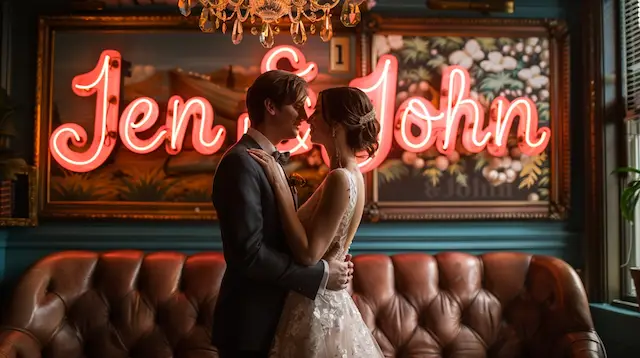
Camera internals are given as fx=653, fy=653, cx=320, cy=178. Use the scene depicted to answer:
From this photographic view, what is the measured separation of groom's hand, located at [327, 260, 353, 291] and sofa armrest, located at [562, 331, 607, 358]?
154 cm

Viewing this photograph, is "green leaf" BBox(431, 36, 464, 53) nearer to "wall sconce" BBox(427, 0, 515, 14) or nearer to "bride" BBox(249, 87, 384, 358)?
"wall sconce" BBox(427, 0, 515, 14)

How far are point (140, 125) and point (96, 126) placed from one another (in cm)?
26

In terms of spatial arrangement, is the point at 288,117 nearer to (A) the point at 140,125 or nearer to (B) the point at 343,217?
(B) the point at 343,217

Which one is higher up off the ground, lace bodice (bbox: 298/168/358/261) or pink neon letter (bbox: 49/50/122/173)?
pink neon letter (bbox: 49/50/122/173)

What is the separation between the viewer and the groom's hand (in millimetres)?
2236

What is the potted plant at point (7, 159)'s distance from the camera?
3.58m

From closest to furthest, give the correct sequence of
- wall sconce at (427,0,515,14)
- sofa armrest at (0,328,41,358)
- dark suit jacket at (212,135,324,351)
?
dark suit jacket at (212,135,324,351), sofa armrest at (0,328,41,358), wall sconce at (427,0,515,14)

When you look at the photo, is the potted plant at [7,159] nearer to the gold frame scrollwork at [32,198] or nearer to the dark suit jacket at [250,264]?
the gold frame scrollwork at [32,198]

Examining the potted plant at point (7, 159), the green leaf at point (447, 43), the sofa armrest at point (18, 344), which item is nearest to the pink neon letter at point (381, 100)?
the green leaf at point (447, 43)

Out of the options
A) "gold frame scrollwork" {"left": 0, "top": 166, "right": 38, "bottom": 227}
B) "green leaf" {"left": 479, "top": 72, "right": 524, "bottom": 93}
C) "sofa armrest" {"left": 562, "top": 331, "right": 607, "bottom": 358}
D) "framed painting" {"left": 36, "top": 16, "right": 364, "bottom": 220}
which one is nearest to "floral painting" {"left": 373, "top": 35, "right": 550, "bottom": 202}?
"green leaf" {"left": 479, "top": 72, "right": 524, "bottom": 93}

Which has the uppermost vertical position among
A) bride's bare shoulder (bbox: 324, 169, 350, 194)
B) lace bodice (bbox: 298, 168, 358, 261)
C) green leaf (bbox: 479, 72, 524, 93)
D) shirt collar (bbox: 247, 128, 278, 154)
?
green leaf (bbox: 479, 72, 524, 93)

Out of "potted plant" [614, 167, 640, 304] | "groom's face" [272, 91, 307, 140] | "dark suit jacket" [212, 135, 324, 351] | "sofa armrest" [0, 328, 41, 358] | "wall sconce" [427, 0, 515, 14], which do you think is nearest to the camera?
"dark suit jacket" [212, 135, 324, 351]

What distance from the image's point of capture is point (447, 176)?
3.96m

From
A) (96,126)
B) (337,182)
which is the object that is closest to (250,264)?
(337,182)
